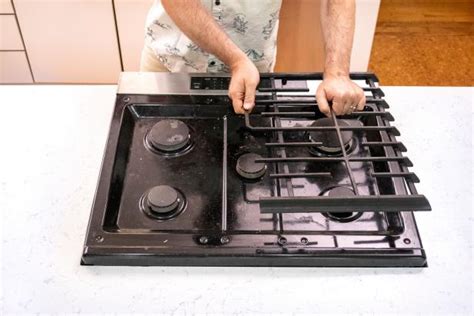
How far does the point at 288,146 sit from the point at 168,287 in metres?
0.27

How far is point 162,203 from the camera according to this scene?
0.80m

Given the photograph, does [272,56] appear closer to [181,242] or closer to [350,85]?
[350,85]

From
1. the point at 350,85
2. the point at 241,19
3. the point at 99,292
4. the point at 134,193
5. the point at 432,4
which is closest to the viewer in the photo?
the point at 99,292

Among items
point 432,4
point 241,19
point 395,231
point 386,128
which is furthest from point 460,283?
point 432,4

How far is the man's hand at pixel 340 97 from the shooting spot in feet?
3.08

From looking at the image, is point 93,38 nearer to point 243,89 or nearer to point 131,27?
point 131,27

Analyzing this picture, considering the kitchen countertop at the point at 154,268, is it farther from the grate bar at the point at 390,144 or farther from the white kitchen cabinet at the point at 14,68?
the white kitchen cabinet at the point at 14,68

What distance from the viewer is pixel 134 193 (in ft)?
2.77

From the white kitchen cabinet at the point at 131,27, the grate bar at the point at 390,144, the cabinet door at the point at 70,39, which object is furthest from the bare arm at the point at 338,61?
the cabinet door at the point at 70,39

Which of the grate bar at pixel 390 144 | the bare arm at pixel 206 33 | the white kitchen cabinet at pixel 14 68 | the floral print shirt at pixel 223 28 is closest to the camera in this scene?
the grate bar at pixel 390 144

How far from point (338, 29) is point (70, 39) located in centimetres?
137

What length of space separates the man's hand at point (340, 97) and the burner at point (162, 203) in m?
0.30

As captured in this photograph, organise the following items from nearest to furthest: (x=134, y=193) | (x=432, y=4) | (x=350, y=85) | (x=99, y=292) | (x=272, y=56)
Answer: (x=99, y=292) → (x=134, y=193) → (x=350, y=85) → (x=272, y=56) → (x=432, y=4)

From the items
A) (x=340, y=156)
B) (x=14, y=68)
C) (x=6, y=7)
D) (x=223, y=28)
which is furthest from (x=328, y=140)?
(x=14, y=68)
